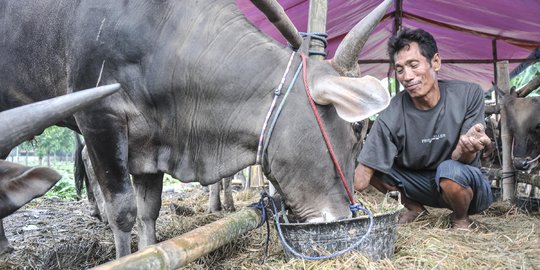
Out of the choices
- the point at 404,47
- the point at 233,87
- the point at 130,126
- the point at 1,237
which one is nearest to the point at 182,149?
the point at 130,126

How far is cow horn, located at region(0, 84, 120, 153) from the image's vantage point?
137 centimetres

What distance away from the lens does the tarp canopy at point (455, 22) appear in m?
5.78

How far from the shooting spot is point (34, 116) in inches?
53.7

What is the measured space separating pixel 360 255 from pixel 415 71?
169 centimetres

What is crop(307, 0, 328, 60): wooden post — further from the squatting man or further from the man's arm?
the man's arm

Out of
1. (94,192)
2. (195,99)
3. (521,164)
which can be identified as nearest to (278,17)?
(195,99)

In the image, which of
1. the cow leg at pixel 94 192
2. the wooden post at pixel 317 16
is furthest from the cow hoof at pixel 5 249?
the wooden post at pixel 317 16

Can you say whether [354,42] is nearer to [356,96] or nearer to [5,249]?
[356,96]

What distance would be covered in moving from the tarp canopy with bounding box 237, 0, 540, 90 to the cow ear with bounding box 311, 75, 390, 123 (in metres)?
3.29

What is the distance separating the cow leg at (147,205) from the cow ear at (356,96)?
1.46 m

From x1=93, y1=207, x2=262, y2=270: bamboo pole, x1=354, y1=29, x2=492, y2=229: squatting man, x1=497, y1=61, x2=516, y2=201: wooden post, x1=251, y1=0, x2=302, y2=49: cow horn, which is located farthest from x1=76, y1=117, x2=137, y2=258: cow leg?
x1=497, y1=61, x2=516, y2=201: wooden post

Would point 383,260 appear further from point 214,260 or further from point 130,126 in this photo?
point 130,126

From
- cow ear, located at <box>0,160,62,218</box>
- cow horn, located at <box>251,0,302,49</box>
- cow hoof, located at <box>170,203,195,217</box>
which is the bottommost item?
cow hoof, located at <box>170,203,195,217</box>

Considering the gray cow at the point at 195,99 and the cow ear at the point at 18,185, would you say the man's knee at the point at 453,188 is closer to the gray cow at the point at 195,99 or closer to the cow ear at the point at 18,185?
the gray cow at the point at 195,99
